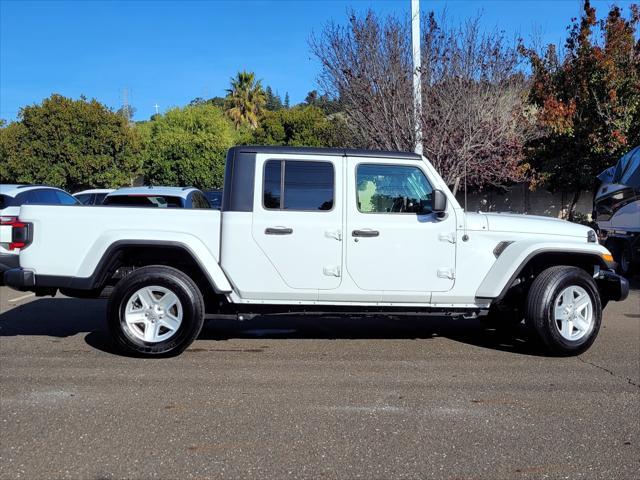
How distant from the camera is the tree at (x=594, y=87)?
672 inches

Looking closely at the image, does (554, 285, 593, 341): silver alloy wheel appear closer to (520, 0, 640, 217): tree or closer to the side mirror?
the side mirror

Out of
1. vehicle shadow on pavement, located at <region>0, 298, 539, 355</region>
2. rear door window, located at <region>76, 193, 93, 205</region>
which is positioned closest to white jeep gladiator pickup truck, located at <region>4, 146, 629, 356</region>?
vehicle shadow on pavement, located at <region>0, 298, 539, 355</region>

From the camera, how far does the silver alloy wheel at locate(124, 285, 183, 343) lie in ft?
18.9

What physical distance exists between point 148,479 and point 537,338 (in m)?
4.10

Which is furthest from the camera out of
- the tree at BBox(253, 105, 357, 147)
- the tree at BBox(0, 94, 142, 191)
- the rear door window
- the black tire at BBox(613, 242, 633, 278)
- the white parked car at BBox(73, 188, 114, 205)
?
the tree at BBox(253, 105, 357, 147)

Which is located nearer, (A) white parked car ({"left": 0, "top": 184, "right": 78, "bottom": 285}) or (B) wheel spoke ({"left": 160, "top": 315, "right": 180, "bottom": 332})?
(B) wheel spoke ({"left": 160, "top": 315, "right": 180, "bottom": 332})

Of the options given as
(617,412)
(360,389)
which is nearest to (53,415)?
(360,389)

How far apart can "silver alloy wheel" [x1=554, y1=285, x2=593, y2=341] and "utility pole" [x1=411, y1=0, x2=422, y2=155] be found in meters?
7.68

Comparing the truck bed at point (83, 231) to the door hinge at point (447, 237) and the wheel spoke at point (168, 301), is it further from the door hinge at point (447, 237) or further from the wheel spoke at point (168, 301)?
the door hinge at point (447, 237)

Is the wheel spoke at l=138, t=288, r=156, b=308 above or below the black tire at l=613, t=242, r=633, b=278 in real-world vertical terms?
below

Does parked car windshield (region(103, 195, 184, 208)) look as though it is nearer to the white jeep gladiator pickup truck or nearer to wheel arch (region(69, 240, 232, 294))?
wheel arch (region(69, 240, 232, 294))

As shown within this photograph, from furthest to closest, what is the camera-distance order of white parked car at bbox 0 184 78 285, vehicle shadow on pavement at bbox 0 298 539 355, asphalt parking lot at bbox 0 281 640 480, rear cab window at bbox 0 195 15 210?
1. rear cab window at bbox 0 195 15 210
2. white parked car at bbox 0 184 78 285
3. vehicle shadow on pavement at bbox 0 298 539 355
4. asphalt parking lot at bbox 0 281 640 480

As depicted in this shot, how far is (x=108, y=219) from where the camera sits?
5730 mm

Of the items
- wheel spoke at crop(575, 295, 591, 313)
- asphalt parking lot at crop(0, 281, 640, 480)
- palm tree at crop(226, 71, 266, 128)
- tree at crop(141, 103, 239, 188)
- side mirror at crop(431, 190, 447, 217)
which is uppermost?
palm tree at crop(226, 71, 266, 128)
